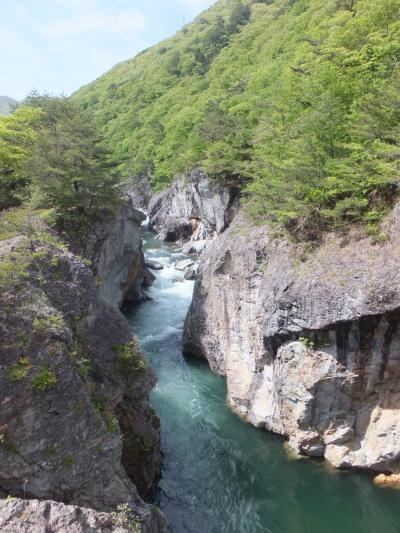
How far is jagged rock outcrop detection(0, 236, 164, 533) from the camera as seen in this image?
8969 millimetres

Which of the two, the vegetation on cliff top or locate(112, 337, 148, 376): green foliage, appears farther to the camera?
the vegetation on cliff top

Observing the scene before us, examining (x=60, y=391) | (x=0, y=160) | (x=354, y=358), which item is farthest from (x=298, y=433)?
(x=0, y=160)

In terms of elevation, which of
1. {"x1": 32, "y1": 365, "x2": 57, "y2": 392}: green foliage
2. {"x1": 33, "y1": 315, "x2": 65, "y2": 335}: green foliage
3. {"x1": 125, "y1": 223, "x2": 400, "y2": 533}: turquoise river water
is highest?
{"x1": 33, "y1": 315, "x2": 65, "y2": 335}: green foliage

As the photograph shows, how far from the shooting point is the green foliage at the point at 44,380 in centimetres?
930

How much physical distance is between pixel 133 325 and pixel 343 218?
1709 centimetres

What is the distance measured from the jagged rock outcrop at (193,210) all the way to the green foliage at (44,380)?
23.6 meters

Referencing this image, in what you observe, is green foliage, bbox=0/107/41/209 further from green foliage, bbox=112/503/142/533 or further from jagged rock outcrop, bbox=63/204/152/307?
green foliage, bbox=112/503/142/533

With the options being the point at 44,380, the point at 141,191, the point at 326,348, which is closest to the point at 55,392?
the point at 44,380

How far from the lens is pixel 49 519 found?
7434 mm

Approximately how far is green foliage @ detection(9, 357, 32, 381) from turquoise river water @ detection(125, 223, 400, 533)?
7.95 m

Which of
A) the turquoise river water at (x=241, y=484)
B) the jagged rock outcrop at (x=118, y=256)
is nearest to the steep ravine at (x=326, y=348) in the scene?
the turquoise river water at (x=241, y=484)

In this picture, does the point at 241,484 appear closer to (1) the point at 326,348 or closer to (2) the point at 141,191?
(1) the point at 326,348

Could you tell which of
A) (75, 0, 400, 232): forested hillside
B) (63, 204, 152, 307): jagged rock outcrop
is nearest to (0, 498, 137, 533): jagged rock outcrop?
(75, 0, 400, 232): forested hillside

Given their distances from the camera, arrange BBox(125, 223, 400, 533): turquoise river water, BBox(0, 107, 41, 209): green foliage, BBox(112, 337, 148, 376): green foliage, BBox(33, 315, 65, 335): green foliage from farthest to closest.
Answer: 1. BBox(0, 107, 41, 209): green foliage
2. BBox(125, 223, 400, 533): turquoise river water
3. BBox(112, 337, 148, 376): green foliage
4. BBox(33, 315, 65, 335): green foliage
